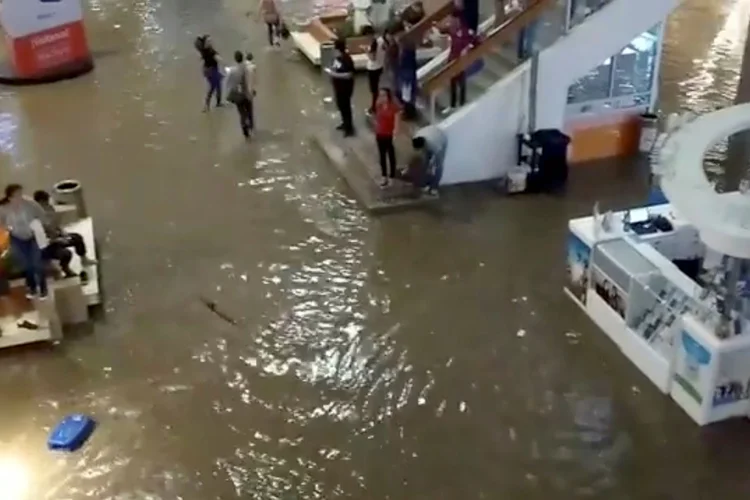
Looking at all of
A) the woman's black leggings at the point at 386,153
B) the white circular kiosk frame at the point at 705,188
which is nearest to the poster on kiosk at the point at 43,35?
the woman's black leggings at the point at 386,153

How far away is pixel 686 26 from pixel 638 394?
37.5 ft

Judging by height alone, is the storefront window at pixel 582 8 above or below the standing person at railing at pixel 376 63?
above

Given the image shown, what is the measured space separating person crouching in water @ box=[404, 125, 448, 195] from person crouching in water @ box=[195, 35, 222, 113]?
12.9ft

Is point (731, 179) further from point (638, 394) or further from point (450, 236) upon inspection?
point (638, 394)

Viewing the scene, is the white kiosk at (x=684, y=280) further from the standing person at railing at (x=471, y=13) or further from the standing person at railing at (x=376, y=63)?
the standing person at railing at (x=376, y=63)

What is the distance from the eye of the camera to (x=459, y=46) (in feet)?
38.7

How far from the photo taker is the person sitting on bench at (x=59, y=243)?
895cm

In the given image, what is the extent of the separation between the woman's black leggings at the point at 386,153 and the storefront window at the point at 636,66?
9.87 ft

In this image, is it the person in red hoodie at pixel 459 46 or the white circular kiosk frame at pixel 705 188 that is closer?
the white circular kiosk frame at pixel 705 188

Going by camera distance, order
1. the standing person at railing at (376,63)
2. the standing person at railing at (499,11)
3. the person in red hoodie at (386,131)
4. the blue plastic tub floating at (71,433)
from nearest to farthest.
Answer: the blue plastic tub floating at (71,433), the person in red hoodie at (386,131), the standing person at railing at (499,11), the standing person at railing at (376,63)

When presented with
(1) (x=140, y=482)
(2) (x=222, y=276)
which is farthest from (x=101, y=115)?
(1) (x=140, y=482)

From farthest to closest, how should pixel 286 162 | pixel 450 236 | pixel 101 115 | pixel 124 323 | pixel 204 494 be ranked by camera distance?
1. pixel 101 115
2. pixel 286 162
3. pixel 450 236
4. pixel 124 323
5. pixel 204 494

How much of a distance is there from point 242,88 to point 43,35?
14.7ft

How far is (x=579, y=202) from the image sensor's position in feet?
36.1
